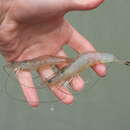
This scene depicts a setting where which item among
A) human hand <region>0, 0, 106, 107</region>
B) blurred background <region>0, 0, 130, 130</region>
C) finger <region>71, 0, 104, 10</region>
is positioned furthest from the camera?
blurred background <region>0, 0, 130, 130</region>

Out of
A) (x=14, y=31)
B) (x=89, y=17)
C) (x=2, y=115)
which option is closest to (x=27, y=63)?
(x=14, y=31)

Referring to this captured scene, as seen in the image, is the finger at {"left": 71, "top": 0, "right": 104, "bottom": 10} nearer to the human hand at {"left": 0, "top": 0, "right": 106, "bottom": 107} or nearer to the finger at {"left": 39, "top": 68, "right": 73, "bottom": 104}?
the human hand at {"left": 0, "top": 0, "right": 106, "bottom": 107}

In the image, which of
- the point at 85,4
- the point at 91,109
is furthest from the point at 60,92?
the point at 91,109

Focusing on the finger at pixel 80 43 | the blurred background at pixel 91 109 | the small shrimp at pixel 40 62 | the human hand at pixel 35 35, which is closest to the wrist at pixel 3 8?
the human hand at pixel 35 35

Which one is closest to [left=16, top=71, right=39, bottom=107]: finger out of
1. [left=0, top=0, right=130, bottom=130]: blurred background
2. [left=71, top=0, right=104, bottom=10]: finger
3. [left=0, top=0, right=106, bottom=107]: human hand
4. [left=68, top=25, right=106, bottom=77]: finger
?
[left=0, top=0, right=106, bottom=107]: human hand

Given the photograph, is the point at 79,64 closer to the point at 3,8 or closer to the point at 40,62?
the point at 40,62

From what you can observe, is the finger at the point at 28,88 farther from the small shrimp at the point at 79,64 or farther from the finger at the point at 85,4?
the finger at the point at 85,4

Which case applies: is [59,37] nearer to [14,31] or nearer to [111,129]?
[14,31]
